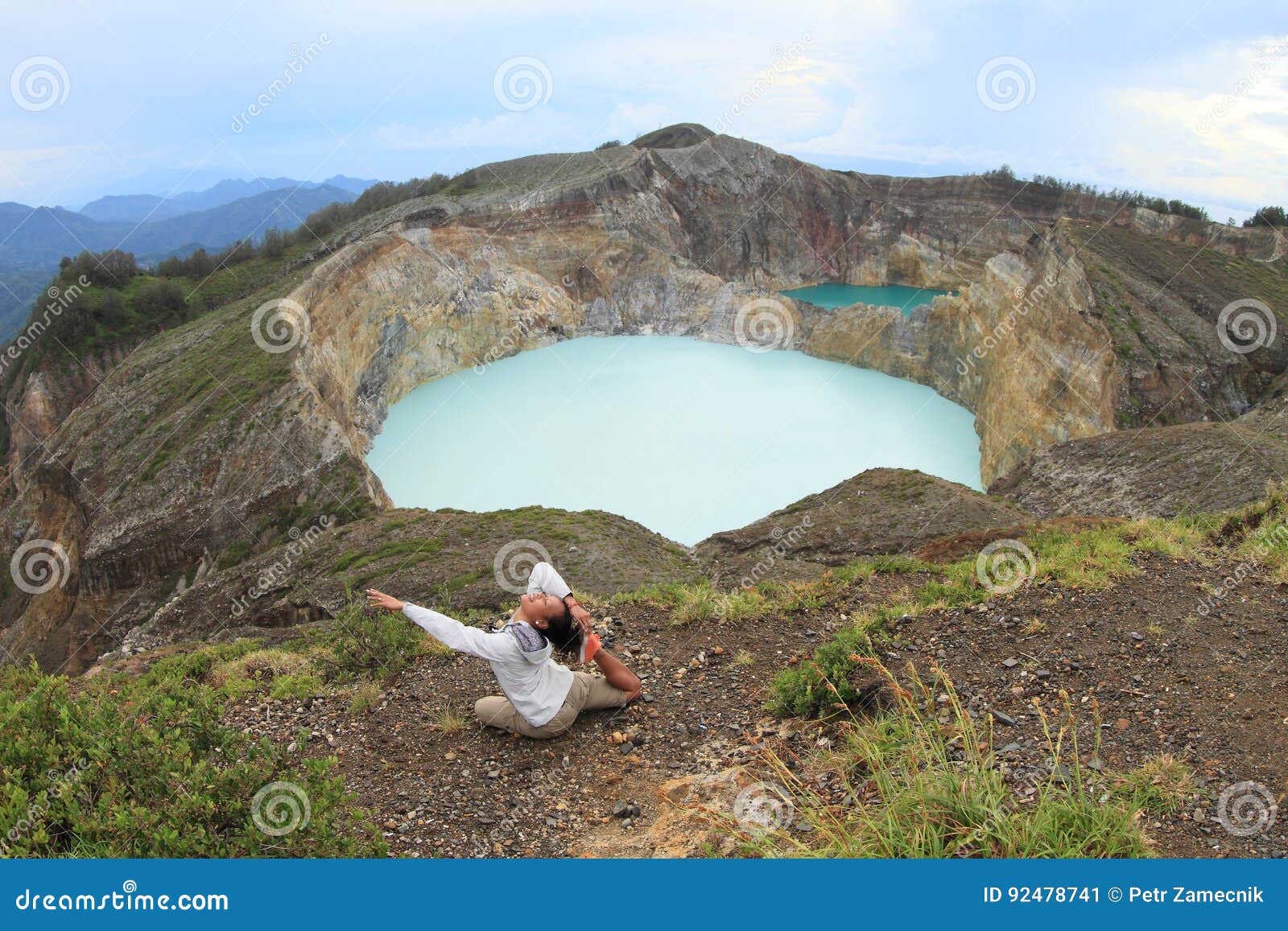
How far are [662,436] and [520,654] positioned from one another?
22.4 meters

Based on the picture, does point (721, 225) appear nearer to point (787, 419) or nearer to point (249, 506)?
point (787, 419)

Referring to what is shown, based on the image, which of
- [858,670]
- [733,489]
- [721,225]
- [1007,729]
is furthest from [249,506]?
[721,225]

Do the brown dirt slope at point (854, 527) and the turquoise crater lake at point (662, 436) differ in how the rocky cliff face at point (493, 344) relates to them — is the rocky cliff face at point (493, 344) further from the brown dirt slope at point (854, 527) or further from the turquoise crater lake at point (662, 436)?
the brown dirt slope at point (854, 527)

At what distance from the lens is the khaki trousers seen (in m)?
5.74

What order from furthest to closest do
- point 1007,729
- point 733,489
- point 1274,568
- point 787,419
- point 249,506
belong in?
point 787,419, point 733,489, point 249,506, point 1274,568, point 1007,729

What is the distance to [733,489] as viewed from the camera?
2328cm

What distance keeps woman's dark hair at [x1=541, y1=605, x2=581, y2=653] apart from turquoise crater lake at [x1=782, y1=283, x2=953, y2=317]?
177 feet

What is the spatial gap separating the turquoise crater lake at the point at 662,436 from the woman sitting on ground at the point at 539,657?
14.1 m

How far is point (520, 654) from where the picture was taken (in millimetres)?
5281

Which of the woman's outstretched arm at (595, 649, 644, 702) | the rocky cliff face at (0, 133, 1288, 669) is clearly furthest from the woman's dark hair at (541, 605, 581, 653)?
the rocky cliff face at (0, 133, 1288, 669)

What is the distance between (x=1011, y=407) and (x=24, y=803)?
2721 centimetres

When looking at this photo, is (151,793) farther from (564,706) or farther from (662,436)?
(662,436)

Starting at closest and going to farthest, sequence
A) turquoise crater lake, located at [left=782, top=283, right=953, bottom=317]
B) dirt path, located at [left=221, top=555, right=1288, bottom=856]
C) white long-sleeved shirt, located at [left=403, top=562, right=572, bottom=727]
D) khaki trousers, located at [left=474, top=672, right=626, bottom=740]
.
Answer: dirt path, located at [left=221, top=555, right=1288, bottom=856] < white long-sleeved shirt, located at [left=403, top=562, right=572, bottom=727] < khaki trousers, located at [left=474, top=672, right=626, bottom=740] < turquoise crater lake, located at [left=782, top=283, right=953, bottom=317]

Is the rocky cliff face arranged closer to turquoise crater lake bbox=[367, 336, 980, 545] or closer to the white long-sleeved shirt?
turquoise crater lake bbox=[367, 336, 980, 545]
